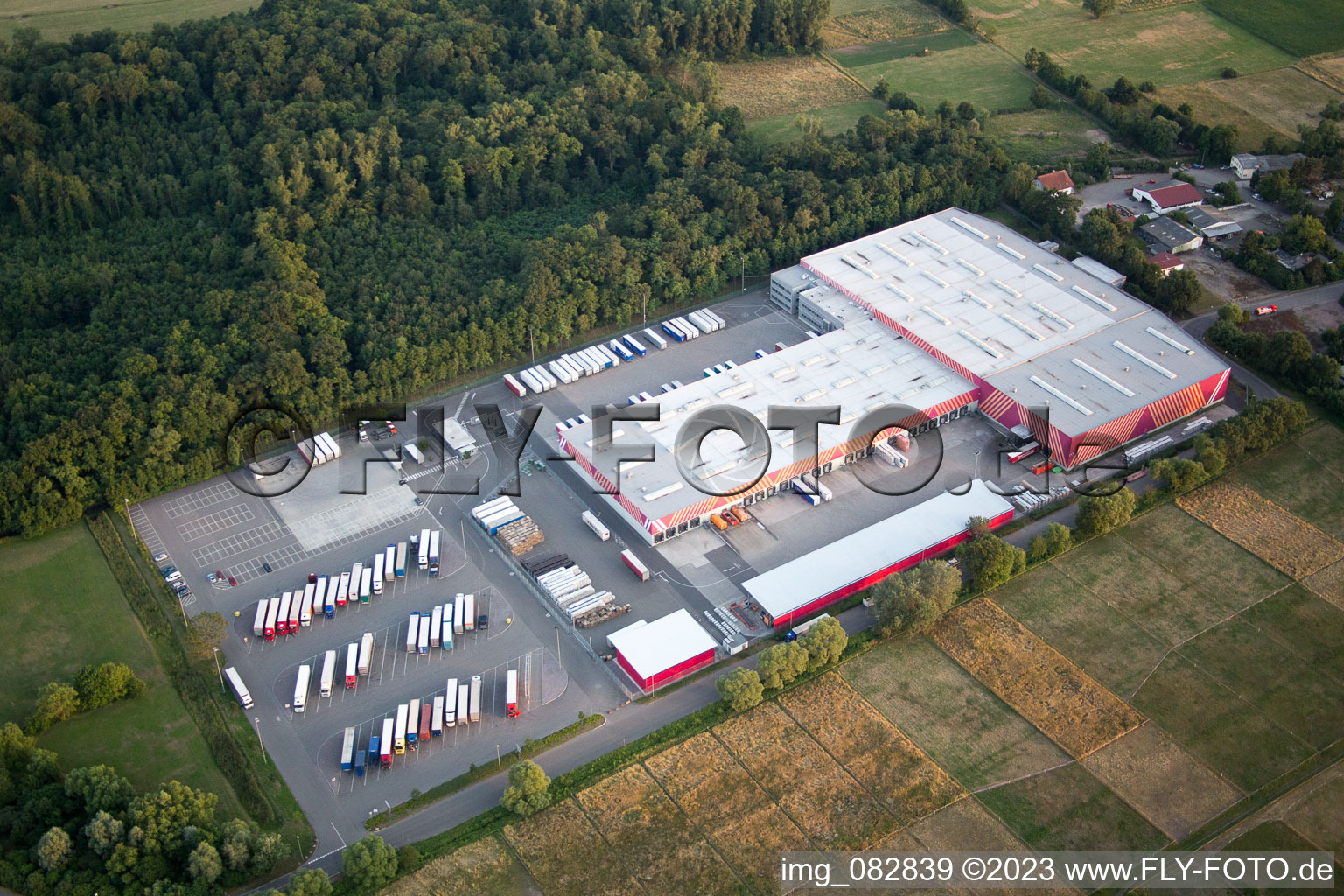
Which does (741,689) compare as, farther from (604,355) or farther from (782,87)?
(782,87)

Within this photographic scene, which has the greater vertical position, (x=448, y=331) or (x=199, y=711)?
(x=448, y=331)

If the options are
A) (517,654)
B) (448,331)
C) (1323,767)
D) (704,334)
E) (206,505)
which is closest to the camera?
(1323,767)

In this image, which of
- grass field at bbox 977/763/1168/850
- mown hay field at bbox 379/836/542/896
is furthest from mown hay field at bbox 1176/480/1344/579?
mown hay field at bbox 379/836/542/896

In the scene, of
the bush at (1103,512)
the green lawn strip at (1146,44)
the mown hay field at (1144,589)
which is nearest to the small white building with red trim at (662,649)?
the mown hay field at (1144,589)

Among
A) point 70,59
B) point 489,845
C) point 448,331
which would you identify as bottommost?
point 489,845

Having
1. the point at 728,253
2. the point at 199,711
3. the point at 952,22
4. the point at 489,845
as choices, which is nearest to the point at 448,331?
the point at 728,253

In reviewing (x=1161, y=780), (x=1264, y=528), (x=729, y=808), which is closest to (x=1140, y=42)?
(x=1264, y=528)

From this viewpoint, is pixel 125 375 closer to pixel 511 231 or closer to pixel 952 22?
pixel 511 231

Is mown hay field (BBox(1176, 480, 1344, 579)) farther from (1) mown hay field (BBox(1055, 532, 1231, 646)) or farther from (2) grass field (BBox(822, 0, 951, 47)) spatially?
(2) grass field (BBox(822, 0, 951, 47))
